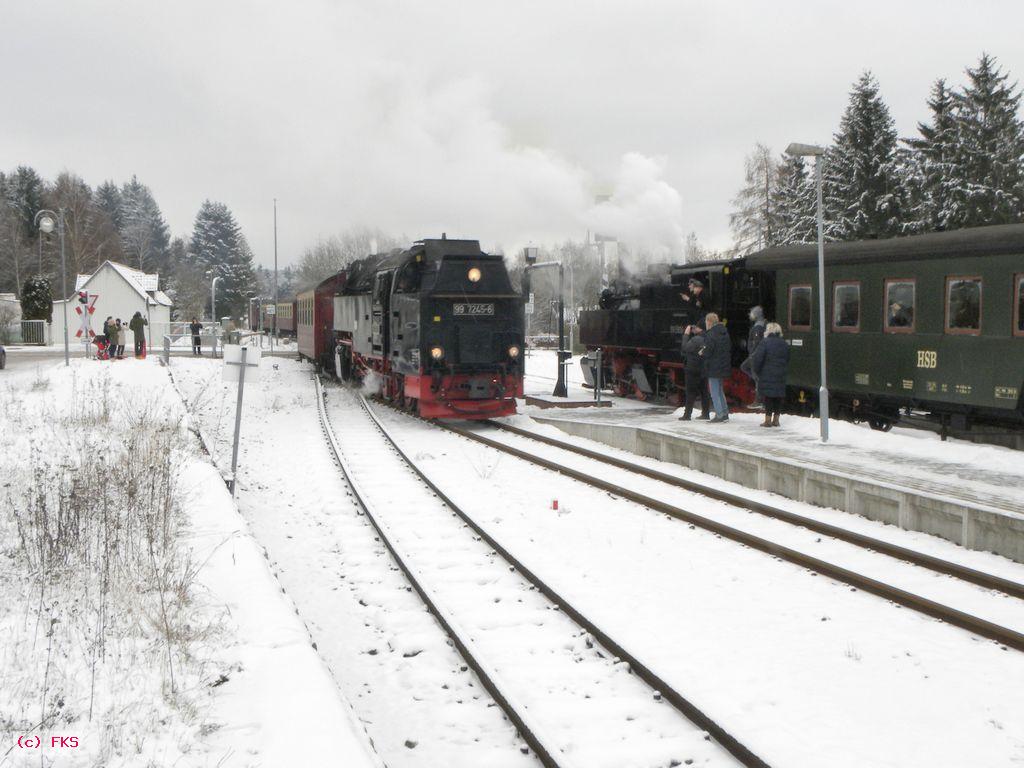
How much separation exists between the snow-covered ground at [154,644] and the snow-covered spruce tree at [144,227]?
359ft

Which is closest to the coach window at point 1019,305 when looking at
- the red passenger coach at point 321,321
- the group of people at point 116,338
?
the red passenger coach at point 321,321

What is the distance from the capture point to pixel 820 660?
5.50m

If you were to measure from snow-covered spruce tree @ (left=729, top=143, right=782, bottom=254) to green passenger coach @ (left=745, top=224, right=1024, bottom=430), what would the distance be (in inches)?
1559

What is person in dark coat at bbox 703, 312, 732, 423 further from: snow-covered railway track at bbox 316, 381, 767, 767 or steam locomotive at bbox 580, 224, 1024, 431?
snow-covered railway track at bbox 316, 381, 767, 767

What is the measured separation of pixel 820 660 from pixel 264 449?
10.9 metres

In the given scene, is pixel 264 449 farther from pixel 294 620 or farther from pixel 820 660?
pixel 820 660

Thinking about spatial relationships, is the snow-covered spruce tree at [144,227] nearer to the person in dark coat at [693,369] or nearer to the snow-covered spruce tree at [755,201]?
the snow-covered spruce tree at [755,201]

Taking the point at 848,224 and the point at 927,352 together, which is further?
the point at 848,224

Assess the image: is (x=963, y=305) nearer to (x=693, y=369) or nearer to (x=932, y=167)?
(x=693, y=369)

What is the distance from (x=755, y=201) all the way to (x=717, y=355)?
143 ft

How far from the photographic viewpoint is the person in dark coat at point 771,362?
13.3 m

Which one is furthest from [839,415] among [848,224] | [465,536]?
A: [848,224]

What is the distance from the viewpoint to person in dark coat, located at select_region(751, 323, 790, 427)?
13.3 metres

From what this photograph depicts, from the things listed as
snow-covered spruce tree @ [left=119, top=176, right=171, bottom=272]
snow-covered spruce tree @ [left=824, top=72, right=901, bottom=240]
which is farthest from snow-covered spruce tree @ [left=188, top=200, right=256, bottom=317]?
snow-covered spruce tree @ [left=824, top=72, right=901, bottom=240]
